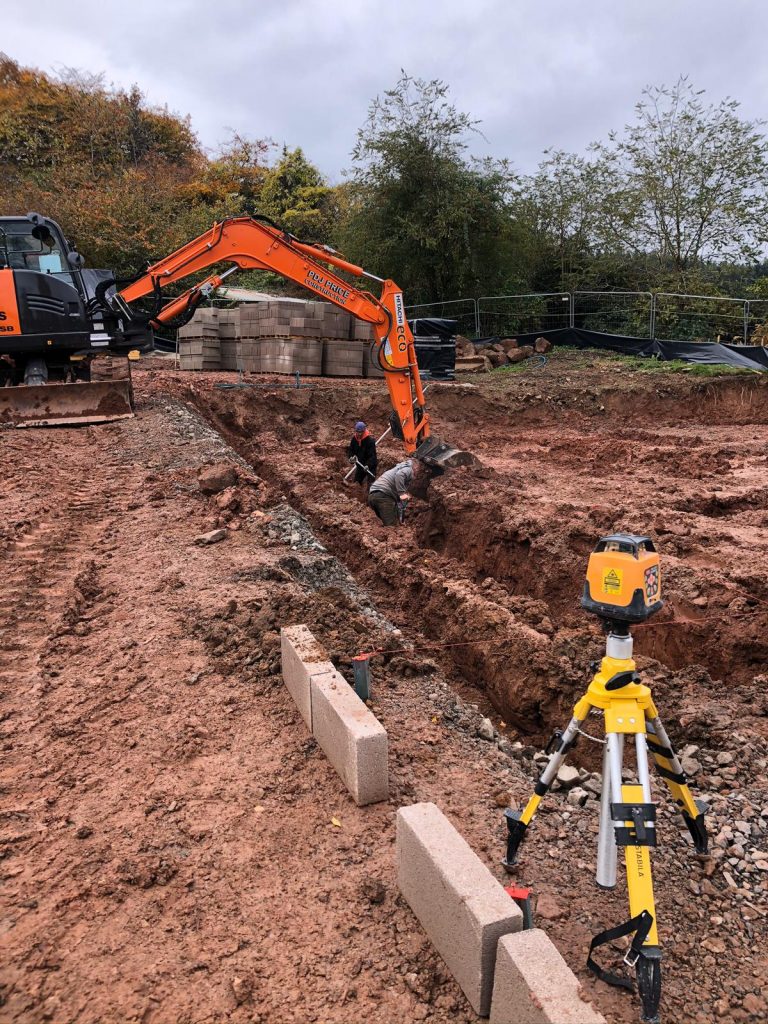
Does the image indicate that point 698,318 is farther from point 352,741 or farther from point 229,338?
point 352,741

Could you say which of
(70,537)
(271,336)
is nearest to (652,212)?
(271,336)

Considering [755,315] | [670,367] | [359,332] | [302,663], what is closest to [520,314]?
[755,315]

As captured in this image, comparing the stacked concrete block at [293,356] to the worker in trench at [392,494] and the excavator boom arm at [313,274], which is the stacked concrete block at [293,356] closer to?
the excavator boom arm at [313,274]

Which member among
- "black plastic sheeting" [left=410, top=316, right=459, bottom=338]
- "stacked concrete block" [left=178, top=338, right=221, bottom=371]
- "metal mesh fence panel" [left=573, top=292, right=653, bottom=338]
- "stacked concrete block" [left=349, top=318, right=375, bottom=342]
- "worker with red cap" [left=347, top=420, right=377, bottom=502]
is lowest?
"worker with red cap" [left=347, top=420, right=377, bottom=502]

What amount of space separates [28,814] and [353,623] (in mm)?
2352

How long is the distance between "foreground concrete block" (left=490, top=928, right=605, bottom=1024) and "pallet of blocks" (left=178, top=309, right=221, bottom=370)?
55.9ft

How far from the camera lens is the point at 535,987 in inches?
77.9

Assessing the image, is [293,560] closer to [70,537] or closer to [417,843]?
[70,537]

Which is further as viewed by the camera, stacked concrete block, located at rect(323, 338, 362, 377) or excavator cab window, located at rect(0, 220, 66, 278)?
stacked concrete block, located at rect(323, 338, 362, 377)

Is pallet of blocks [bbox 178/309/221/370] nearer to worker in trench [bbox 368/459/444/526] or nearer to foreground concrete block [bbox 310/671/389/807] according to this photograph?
worker in trench [bbox 368/459/444/526]

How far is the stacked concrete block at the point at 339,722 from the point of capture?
3.16 m

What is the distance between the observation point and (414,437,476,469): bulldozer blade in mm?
10086

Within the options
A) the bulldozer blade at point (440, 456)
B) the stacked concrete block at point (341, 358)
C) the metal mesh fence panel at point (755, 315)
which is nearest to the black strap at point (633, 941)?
the bulldozer blade at point (440, 456)

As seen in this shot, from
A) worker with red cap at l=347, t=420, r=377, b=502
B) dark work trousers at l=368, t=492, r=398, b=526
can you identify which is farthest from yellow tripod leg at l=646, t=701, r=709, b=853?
worker with red cap at l=347, t=420, r=377, b=502
